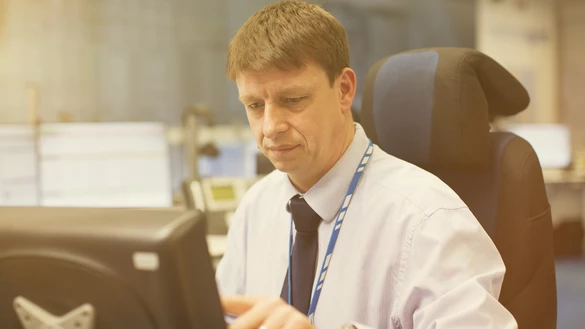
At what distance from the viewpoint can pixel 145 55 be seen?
13.0ft

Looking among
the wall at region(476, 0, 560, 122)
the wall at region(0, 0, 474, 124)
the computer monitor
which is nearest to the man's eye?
the computer monitor

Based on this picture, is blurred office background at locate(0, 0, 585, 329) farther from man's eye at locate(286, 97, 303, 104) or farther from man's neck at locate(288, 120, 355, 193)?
man's eye at locate(286, 97, 303, 104)

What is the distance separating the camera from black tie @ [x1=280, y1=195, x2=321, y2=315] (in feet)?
3.46

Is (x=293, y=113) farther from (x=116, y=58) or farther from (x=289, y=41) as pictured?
(x=116, y=58)

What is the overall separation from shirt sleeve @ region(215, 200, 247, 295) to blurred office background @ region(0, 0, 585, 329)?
1.69ft

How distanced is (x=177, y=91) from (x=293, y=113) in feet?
10.5

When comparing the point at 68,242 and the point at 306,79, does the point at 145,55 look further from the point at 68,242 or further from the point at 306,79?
Answer: the point at 68,242

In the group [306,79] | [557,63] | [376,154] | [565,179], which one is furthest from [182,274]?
→ [557,63]

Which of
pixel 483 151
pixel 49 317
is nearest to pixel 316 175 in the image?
pixel 483 151

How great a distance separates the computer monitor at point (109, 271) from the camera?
1.47 feet

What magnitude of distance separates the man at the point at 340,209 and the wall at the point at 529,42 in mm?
5074

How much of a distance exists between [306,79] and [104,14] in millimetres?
3200

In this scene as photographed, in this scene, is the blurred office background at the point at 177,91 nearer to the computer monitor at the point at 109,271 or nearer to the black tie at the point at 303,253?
the black tie at the point at 303,253

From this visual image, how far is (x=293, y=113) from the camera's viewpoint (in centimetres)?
104
